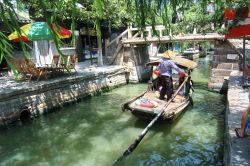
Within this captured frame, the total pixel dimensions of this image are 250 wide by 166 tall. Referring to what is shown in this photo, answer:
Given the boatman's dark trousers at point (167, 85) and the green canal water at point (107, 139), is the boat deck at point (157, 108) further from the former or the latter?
the green canal water at point (107, 139)

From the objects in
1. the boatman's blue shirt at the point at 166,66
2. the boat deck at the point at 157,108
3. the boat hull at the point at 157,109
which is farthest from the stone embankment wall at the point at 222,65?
the boatman's blue shirt at the point at 166,66

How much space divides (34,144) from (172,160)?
4.37 meters

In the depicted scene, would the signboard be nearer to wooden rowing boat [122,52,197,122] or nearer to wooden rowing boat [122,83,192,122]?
wooden rowing boat [122,52,197,122]

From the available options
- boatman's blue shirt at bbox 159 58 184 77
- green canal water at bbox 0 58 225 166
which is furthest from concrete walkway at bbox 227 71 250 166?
boatman's blue shirt at bbox 159 58 184 77

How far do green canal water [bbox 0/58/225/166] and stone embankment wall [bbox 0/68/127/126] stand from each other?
44 centimetres

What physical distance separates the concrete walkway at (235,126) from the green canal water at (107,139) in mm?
1192

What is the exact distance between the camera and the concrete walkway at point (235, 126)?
15.2ft

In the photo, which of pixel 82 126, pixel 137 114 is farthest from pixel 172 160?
pixel 82 126

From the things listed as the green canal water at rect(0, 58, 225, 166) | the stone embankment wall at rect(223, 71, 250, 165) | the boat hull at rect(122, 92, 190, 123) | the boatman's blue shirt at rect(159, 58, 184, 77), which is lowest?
the green canal water at rect(0, 58, 225, 166)

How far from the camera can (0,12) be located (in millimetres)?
2088

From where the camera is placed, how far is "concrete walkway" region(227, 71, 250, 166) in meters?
4.64

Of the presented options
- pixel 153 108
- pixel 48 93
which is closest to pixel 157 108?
pixel 153 108

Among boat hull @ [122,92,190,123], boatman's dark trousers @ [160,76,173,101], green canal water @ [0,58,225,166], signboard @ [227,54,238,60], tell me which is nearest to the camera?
green canal water @ [0,58,225,166]

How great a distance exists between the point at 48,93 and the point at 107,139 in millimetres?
4222
